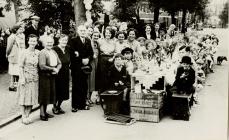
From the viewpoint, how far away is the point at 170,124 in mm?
5758

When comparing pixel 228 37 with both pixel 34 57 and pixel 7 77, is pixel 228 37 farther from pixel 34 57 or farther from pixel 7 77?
pixel 7 77

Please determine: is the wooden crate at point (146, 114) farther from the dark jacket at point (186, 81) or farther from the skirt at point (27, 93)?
the skirt at point (27, 93)

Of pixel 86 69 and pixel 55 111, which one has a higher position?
pixel 86 69

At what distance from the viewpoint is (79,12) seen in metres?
8.75

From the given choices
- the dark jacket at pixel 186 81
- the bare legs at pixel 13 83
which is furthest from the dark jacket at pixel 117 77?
the bare legs at pixel 13 83

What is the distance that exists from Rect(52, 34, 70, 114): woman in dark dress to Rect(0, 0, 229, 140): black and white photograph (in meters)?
0.01

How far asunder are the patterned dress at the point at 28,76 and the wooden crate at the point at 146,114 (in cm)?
135

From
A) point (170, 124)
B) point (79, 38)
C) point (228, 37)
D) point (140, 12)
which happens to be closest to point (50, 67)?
point (79, 38)

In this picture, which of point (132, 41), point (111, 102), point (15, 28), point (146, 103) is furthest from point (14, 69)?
point (146, 103)

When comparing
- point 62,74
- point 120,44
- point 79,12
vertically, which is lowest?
point 62,74

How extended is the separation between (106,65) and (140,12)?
1862 millimetres

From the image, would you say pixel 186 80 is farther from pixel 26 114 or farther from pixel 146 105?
pixel 26 114

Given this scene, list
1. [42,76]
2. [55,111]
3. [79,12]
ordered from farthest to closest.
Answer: [79,12], [55,111], [42,76]

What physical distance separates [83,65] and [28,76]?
1051 millimetres
